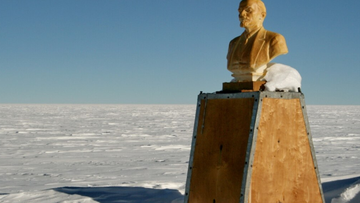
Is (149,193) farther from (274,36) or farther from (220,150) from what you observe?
(274,36)

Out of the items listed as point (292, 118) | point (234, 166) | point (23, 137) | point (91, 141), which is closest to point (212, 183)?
point (234, 166)

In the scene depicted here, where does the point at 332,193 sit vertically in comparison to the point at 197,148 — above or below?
below

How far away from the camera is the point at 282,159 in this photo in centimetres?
410

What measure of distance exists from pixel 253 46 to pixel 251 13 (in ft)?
1.04

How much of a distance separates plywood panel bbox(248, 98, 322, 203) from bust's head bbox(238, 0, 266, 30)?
0.82 m

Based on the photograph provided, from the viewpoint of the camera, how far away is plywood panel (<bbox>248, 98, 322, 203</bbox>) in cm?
395

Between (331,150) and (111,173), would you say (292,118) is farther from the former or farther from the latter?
(331,150)

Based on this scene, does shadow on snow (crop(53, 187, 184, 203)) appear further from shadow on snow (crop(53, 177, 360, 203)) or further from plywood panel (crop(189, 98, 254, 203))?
plywood panel (crop(189, 98, 254, 203))

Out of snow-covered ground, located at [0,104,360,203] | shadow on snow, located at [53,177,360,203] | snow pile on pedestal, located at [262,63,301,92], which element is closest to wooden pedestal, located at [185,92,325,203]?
snow pile on pedestal, located at [262,63,301,92]

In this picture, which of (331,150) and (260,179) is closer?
(260,179)

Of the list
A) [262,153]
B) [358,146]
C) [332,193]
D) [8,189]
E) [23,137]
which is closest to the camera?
[262,153]

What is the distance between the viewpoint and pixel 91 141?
1230 cm

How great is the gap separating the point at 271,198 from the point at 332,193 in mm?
1389

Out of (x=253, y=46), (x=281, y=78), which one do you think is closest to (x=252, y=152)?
(x=281, y=78)
